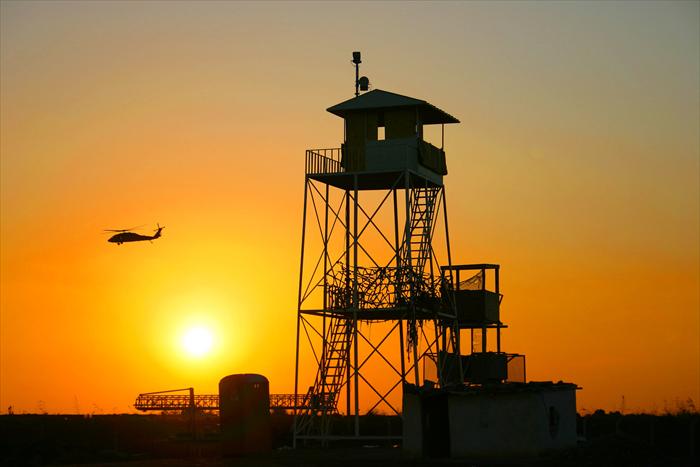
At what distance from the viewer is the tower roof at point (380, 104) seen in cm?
6303

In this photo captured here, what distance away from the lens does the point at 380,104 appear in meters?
63.2

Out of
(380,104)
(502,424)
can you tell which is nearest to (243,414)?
(502,424)

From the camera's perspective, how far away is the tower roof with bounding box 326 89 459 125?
63031 mm

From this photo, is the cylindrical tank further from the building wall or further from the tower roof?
the tower roof

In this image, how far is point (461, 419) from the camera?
174 feet

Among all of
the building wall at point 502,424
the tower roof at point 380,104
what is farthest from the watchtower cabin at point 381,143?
the building wall at point 502,424

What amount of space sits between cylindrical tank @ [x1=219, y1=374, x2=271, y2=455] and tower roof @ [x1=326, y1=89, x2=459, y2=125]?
12.8 m

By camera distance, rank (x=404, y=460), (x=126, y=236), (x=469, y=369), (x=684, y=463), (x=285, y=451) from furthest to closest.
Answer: (x=126, y=236)
(x=469, y=369)
(x=285, y=451)
(x=404, y=460)
(x=684, y=463)

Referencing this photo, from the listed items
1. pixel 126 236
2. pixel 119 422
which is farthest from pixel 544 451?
pixel 126 236

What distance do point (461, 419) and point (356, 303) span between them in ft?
30.2

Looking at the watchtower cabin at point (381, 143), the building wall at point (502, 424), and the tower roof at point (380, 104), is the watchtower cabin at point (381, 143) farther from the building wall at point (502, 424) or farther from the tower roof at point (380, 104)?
the building wall at point (502, 424)

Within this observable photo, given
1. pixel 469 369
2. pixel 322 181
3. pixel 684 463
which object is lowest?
pixel 684 463

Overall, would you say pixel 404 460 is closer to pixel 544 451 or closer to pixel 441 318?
pixel 544 451

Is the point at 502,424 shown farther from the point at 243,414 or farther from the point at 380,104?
the point at 380,104
